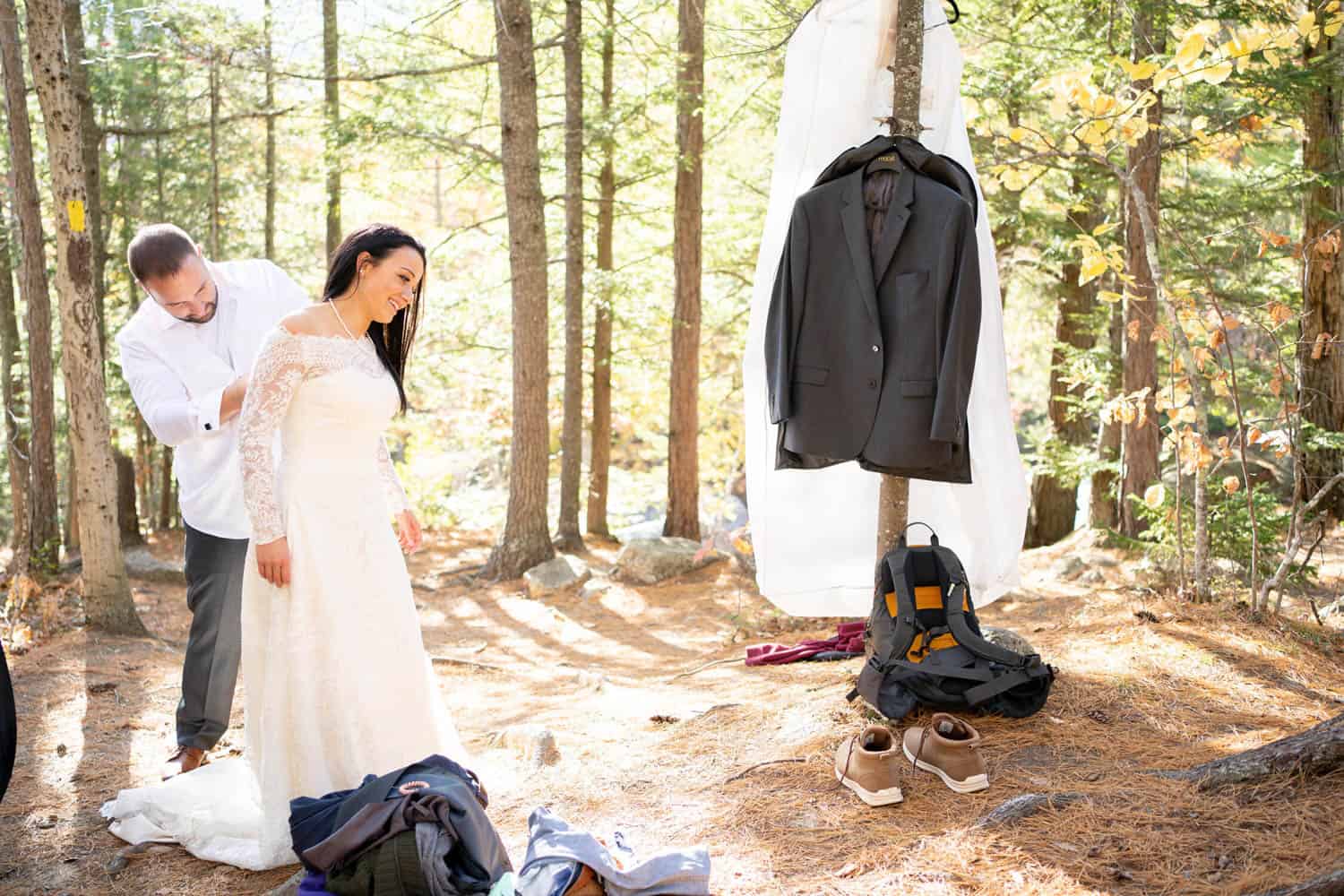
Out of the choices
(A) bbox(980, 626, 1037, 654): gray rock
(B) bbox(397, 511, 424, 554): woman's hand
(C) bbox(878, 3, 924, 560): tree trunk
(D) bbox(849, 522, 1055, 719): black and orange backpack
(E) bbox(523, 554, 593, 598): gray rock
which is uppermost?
(C) bbox(878, 3, 924, 560): tree trunk

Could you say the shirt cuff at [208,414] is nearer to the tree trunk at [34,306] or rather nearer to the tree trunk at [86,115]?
the tree trunk at [34,306]

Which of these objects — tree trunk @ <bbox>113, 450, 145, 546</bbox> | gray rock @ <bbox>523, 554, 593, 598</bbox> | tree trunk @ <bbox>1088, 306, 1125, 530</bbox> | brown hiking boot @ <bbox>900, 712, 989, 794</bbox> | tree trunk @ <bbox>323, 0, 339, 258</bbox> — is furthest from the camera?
tree trunk @ <bbox>113, 450, 145, 546</bbox>

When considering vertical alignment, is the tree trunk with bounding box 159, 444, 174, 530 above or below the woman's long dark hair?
below

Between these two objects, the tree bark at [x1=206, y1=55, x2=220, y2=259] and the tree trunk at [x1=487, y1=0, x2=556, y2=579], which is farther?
Result: the tree bark at [x1=206, y1=55, x2=220, y2=259]

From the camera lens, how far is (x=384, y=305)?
3137mm

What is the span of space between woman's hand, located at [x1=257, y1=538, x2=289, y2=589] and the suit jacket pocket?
1.79 metres

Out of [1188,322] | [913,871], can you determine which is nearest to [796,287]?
[913,871]

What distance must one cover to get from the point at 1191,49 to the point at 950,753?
2758 mm

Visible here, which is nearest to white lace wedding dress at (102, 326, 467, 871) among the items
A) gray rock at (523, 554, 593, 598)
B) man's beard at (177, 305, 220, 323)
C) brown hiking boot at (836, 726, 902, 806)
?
man's beard at (177, 305, 220, 323)

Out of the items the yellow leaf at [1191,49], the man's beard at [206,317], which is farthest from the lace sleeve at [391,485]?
the yellow leaf at [1191,49]

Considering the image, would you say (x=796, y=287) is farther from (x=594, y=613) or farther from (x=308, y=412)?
(x=594, y=613)

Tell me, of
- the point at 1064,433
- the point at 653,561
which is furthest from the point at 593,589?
the point at 1064,433

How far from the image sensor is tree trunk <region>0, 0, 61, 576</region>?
7.13m

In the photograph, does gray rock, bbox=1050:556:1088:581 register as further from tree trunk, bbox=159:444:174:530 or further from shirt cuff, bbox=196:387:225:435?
tree trunk, bbox=159:444:174:530
